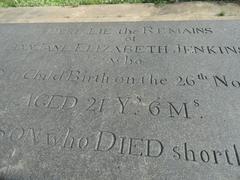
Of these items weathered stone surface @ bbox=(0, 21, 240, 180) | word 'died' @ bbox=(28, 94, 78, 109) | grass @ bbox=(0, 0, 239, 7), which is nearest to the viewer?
weathered stone surface @ bbox=(0, 21, 240, 180)

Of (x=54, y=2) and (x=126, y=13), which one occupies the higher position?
(x=126, y=13)

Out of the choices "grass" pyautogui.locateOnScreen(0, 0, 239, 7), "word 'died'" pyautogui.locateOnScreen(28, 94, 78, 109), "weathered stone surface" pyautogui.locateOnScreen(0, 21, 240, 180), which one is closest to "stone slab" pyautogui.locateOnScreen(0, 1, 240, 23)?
"grass" pyautogui.locateOnScreen(0, 0, 239, 7)

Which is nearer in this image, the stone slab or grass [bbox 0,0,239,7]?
the stone slab

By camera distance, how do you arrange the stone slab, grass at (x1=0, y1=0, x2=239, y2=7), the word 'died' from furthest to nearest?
grass at (x1=0, y1=0, x2=239, y2=7) → the stone slab → the word 'died'

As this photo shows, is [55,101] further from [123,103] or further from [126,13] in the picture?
[126,13]

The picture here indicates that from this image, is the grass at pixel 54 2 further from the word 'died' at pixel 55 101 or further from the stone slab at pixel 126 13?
the word 'died' at pixel 55 101

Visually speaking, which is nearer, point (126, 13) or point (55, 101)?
point (55, 101)

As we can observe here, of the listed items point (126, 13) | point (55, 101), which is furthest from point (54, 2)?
point (55, 101)

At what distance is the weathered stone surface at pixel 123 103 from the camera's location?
1.96 meters

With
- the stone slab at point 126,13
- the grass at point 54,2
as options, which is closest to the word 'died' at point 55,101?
the stone slab at point 126,13

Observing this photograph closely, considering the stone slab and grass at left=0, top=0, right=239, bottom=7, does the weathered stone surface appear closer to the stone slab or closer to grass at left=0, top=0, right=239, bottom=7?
the stone slab

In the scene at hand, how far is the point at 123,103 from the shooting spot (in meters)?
2.46

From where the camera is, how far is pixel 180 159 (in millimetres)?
1938

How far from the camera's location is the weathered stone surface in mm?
1961
